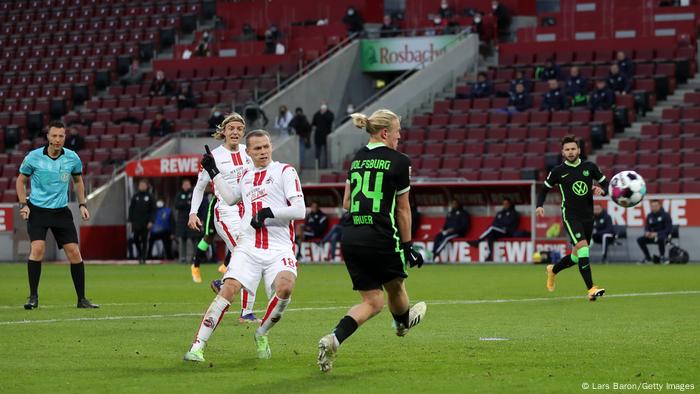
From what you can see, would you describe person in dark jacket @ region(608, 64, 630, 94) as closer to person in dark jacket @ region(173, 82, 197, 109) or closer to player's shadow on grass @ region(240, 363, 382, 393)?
person in dark jacket @ region(173, 82, 197, 109)

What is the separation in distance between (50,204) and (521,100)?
22.5m

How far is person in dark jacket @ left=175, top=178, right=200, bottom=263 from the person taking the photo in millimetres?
33375

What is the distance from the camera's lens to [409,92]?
1587 inches

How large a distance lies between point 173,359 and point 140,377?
3.78 ft

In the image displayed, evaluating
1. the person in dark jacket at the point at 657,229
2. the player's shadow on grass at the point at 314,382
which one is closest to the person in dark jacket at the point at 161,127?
the person in dark jacket at the point at 657,229

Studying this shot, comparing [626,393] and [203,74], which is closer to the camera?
[626,393]

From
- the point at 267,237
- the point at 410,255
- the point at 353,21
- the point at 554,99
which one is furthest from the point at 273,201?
the point at 353,21

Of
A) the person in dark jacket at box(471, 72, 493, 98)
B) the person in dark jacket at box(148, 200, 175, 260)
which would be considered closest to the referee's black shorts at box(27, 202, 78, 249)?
the person in dark jacket at box(148, 200, 175, 260)

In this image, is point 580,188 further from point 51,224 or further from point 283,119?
point 283,119

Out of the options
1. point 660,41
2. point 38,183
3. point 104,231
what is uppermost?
point 660,41

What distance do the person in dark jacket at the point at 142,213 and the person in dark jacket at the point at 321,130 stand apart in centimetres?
542

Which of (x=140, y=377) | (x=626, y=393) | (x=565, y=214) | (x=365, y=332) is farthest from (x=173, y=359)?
(x=565, y=214)

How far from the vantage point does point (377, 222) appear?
10.0m

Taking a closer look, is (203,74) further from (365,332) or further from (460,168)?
(365,332)
